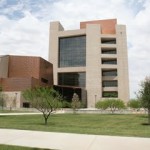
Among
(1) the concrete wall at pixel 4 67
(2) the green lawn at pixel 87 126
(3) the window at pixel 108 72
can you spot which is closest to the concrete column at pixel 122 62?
(3) the window at pixel 108 72

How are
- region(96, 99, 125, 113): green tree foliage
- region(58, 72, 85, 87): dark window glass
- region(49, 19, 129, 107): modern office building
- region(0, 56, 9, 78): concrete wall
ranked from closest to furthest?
region(96, 99, 125, 113): green tree foliage
region(0, 56, 9, 78): concrete wall
region(49, 19, 129, 107): modern office building
region(58, 72, 85, 87): dark window glass

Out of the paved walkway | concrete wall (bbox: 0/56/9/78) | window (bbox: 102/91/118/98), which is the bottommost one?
the paved walkway

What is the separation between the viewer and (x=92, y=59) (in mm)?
102125

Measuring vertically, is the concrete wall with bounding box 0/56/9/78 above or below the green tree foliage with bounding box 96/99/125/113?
above

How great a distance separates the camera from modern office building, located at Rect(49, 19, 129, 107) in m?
101

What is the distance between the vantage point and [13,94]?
76500 millimetres

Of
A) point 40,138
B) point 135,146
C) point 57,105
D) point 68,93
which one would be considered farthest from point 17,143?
point 68,93

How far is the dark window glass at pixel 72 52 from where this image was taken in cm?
10512

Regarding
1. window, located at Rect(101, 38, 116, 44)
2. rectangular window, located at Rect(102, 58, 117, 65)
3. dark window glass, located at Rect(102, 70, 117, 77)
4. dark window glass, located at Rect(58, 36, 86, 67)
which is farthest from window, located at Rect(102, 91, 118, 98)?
window, located at Rect(101, 38, 116, 44)

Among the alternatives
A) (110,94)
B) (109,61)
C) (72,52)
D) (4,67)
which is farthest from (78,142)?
(109,61)

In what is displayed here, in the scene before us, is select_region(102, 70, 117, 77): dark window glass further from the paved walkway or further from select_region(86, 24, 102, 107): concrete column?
the paved walkway

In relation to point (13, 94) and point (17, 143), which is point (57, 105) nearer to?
point (17, 143)

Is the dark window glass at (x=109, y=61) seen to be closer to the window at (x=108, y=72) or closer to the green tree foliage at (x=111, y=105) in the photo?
the window at (x=108, y=72)

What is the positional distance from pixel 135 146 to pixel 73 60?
96233 millimetres
